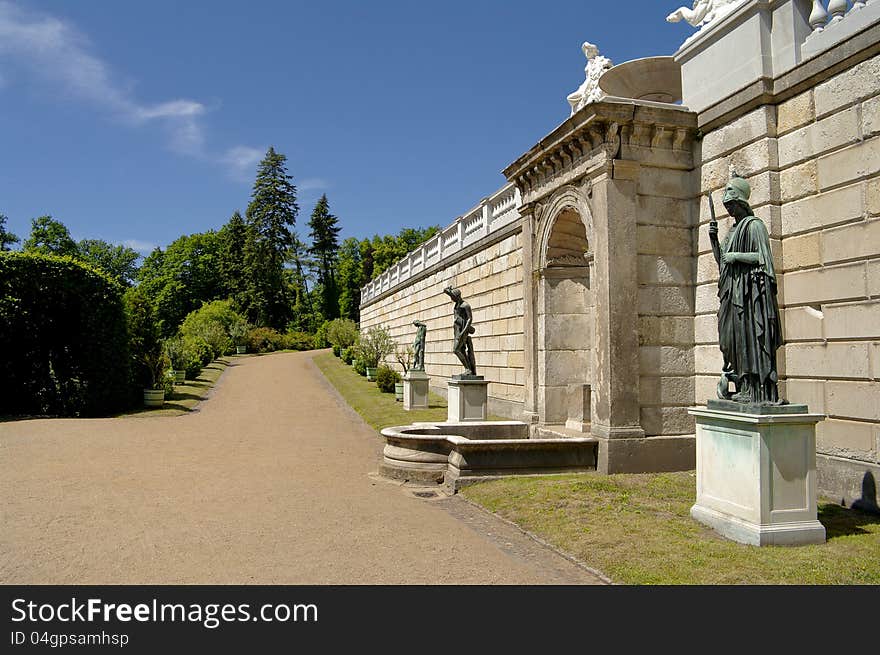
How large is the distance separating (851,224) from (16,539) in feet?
30.2

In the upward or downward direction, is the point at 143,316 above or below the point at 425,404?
above

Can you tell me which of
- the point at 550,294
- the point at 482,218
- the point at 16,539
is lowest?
the point at 16,539

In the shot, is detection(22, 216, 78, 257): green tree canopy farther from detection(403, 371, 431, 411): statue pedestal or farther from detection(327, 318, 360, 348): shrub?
detection(403, 371, 431, 411): statue pedestal

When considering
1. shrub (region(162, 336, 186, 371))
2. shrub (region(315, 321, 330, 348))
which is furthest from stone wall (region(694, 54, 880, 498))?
shrub (region(315, 321, 330, 348))

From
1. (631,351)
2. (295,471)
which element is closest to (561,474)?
(631,351)

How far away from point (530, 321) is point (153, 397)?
1335cm

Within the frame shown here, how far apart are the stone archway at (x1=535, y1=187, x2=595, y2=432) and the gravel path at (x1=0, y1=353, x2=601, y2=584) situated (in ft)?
10.9

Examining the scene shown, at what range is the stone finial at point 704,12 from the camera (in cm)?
862

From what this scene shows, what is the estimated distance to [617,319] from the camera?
8602mm

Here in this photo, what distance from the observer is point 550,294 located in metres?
10.8

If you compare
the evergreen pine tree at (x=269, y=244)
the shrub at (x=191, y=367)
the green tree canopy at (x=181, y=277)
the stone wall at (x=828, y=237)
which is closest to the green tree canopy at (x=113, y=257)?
the green tree canopy at (x=181, y=277)

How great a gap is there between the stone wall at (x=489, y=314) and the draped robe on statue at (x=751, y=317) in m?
7.73

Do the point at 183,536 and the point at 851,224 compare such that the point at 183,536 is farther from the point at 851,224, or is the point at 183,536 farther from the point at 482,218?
the point at 482,218

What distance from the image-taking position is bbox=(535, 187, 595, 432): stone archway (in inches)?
422
